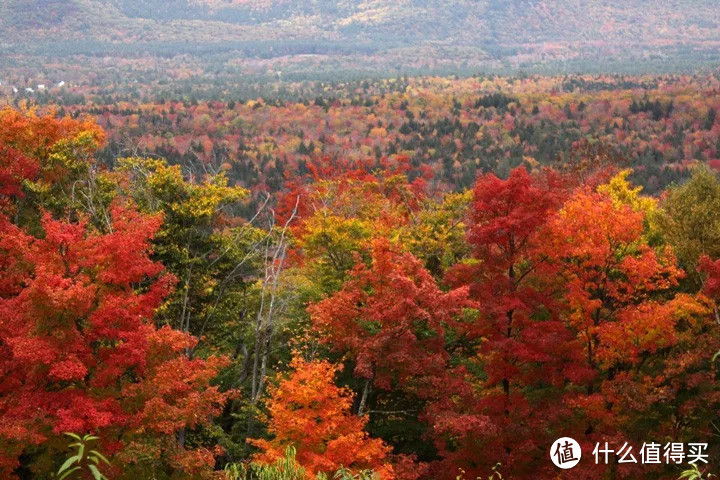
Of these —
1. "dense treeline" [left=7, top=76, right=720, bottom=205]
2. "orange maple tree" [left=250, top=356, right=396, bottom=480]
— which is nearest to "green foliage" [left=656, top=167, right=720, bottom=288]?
"orange maple tree" [left=250, top=356, right=396, bottom=480]

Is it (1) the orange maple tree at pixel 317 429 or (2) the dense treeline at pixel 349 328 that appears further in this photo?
(1) the orange maple tree at pixel 317 429

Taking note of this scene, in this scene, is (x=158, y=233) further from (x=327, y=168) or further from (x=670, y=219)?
(x=327, y=168)

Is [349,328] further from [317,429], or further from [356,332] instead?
[317,429]

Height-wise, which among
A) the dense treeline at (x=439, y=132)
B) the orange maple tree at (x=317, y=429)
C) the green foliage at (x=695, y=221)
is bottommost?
the dense treeline at (x=439, y=132)

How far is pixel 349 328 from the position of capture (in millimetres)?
25656

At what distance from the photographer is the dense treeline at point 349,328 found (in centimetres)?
2033

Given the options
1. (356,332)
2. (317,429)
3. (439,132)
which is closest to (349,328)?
(356,332)

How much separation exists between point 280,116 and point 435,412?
112m

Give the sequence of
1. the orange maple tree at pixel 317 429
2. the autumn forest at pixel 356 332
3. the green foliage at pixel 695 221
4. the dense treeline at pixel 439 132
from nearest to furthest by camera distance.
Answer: the autumn forest at pixel 356 332 < the orange maple tree at pixel 317 429 < the green foliage at pixel 695 221 < the dense treeline at pixel 439 132

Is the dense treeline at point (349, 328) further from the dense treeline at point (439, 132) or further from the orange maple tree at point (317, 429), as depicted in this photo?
the dense treeline at point (439, 132)

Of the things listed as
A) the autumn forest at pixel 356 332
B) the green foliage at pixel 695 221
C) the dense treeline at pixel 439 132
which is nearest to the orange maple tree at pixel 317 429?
the autumn forest at pixel 356 332

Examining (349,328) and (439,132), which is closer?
(349,328)

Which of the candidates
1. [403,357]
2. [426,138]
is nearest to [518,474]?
[403,357]

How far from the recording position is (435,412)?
24.3m
